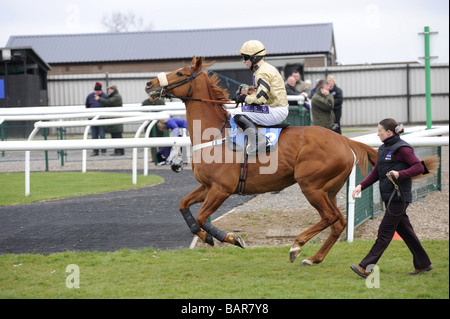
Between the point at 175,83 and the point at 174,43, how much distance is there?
2723 centimetres

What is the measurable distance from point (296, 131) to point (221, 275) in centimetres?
164

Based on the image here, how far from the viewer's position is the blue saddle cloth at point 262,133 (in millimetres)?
6348

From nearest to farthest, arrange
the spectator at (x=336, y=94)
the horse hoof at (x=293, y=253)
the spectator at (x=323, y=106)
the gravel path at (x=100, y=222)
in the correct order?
the horse hoof at (x=293, y=253) < the gravel path at (x=100, y=222) < the spectator at (x=323, y=106) < the spectator at (x=336, y=94)

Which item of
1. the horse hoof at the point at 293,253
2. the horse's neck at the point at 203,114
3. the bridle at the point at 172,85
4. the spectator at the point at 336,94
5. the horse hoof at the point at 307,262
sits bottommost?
the horse hoof at the point at 307,262

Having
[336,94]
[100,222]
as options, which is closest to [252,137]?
[100,222]

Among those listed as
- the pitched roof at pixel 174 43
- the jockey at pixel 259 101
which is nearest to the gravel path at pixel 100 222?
the jockey at pixel 259 101

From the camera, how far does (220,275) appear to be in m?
5.96

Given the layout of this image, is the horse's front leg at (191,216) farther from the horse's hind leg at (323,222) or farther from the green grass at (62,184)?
the green grass at (62,184)

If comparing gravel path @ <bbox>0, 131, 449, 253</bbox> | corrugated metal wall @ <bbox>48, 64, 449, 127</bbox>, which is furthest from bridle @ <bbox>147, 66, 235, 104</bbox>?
corrugated metal wall @ <bbox>48, 64, 449, 127</bbox>

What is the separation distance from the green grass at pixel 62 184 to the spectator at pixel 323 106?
130 inches

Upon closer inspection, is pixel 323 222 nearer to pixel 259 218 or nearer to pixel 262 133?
pixel 262 133

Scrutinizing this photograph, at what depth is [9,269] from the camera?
20.9 feet

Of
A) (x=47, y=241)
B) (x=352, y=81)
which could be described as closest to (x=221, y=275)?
(x=47, y=241)
